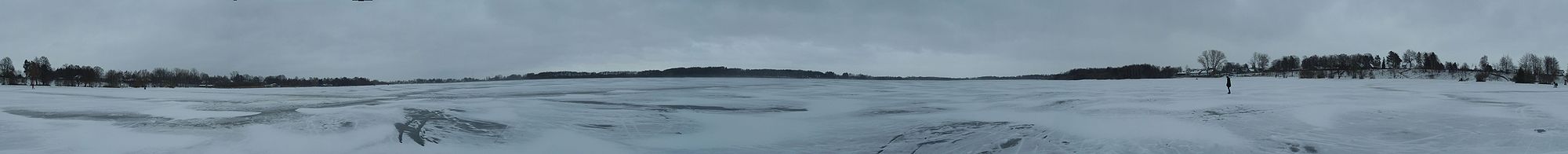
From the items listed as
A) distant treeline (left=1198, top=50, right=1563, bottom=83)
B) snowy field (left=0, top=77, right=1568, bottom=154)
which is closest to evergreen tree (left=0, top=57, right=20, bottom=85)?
snowy field (left=0, top=77, right=1568, bottom=154)

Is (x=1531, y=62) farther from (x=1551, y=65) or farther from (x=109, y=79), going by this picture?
(x=109, y=79)

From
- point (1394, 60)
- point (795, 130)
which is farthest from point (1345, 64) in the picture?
point (795, 130)

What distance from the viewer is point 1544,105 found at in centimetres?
1331

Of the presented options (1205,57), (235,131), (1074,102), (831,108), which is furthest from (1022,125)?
(1205,57)

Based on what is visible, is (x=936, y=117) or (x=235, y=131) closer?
(x=235, y=131)

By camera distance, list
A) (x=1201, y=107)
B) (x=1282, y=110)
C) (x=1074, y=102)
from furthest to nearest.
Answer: (x=1074, y=102), (x=1201, y=107), (x=1282, y=110)

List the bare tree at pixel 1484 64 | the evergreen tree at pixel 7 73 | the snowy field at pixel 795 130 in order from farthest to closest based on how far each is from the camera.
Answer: the bare tree at pixel 1484 64 < the evergreen tree at pixel 7 73 < the snowy field at pixel 795 130

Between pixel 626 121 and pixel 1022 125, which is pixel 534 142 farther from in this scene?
pixel 1022 125

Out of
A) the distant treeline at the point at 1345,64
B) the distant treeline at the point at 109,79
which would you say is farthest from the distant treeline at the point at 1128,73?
the distant treeline at the point at 109,79

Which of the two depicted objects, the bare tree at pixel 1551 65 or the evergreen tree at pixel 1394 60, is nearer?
the bare tree at pixel 1551 65

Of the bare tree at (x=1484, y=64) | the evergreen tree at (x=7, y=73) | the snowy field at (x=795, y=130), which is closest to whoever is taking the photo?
the snowy field at (x=795, y=130)

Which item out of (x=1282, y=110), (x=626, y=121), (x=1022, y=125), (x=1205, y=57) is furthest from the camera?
(x=1205, y=57)

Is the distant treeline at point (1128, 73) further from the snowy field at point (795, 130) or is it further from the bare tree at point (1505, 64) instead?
the snowy field at point (795, 130)

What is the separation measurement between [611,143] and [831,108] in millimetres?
6349
